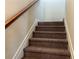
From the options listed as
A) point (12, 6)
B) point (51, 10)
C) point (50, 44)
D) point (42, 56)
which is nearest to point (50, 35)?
point (50, 44)

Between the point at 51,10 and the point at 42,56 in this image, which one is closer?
the point at 42,56

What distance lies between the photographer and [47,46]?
2.72m

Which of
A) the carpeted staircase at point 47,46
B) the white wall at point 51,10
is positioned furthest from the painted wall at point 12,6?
the white wall at point 51,10

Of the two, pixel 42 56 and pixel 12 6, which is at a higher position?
pixel 12 6

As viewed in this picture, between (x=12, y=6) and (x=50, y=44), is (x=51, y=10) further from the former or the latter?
(x=12, y=6)

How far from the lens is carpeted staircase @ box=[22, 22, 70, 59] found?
2.30 metres

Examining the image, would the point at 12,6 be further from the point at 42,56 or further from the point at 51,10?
the point at 51,10

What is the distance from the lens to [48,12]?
4.35 m

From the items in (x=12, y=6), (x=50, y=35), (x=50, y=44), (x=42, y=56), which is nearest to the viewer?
(x=12, y=6)

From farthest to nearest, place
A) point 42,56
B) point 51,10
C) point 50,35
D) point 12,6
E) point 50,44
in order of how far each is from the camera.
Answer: point 51,10 → point 50,35 → point 50,44 → point 42,56 → point 12,6

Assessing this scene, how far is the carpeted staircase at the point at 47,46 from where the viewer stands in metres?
2.30

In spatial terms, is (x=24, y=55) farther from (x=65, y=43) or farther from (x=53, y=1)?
(x=53, y=1)

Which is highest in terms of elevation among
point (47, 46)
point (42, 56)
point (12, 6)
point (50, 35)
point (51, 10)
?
point (51, 10)

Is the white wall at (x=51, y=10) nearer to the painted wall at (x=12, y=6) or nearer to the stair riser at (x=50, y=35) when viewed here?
the stair riser at (x=50, y=35)
